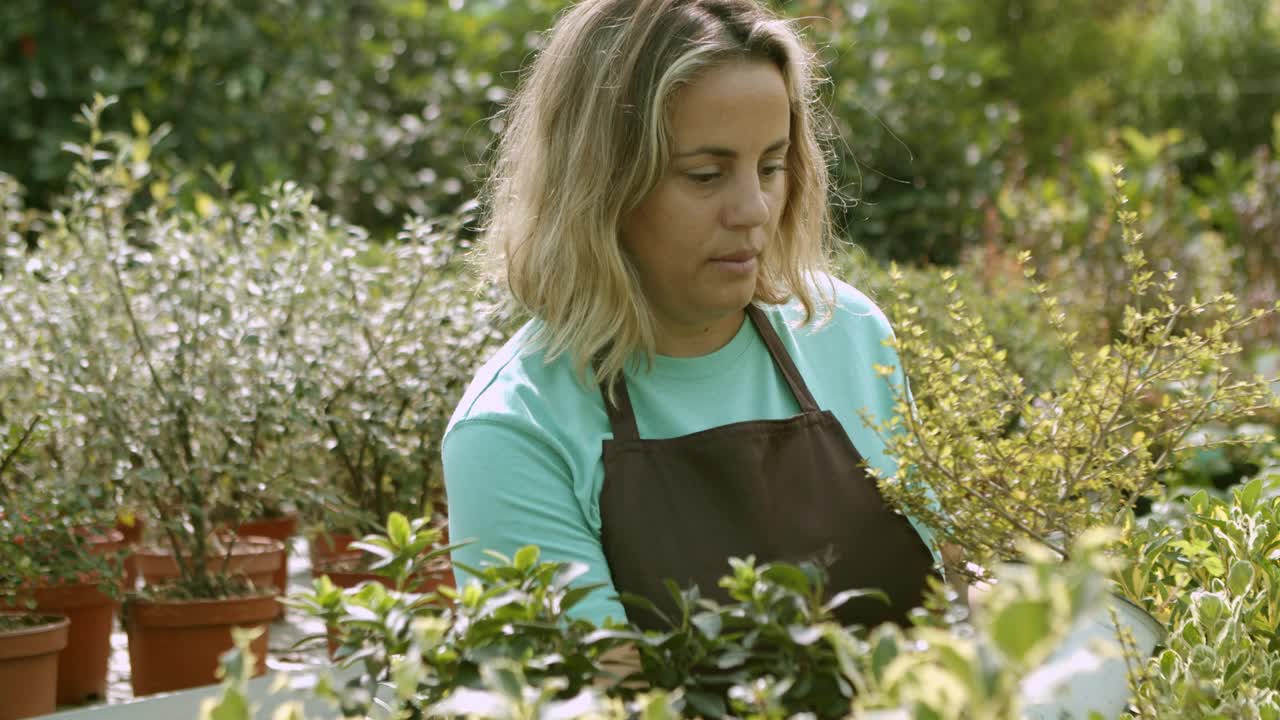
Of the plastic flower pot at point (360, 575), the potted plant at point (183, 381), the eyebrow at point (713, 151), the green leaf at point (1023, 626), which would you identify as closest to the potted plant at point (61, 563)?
the potted plant at point (183, 381)

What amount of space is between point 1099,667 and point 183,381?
2.43 meters

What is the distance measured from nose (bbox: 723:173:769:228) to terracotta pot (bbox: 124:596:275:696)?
159cm

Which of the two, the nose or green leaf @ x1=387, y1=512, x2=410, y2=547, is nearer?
green leaf @ x1=387, y1=512, x2=410, y2=547

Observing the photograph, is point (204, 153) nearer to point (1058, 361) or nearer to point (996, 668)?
point (1058, 361)

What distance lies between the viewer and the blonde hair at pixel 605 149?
194 cm

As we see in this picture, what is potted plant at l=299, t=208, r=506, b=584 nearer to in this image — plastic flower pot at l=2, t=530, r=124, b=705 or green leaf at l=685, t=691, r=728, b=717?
plastic flower pot at l=2, t=530, r=124, b=705

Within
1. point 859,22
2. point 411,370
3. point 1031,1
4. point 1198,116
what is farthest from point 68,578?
point 1031,1

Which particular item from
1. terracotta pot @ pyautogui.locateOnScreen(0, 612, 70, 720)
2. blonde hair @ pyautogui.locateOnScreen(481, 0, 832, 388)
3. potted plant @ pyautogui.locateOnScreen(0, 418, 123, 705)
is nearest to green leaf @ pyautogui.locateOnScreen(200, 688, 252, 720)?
blonde hair @ pyautogui.locateOnScreen(481, 0, 832, 388)

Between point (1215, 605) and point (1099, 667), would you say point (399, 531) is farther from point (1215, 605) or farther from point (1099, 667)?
point (1215, 605)

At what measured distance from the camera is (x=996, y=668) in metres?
0.70

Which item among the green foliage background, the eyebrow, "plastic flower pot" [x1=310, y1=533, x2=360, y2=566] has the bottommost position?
"plastic flower pot" [x1=310, y1=533, x2=360, y2=566]

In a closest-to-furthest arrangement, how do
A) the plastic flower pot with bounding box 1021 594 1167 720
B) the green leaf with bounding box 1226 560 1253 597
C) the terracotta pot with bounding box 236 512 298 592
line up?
the plastic flower pot with bounding box 1021 594 1167 720 < the green leaf with bounding box 1226 560 1253 597 < the terracotta pot with bounding box 236 512 298 592

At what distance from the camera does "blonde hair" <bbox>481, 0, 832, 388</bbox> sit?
194 cm

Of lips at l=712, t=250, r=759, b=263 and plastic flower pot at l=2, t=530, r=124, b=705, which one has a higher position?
lips at l=712, t=250, r=759, b=263
